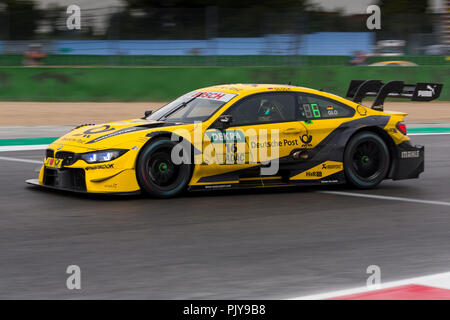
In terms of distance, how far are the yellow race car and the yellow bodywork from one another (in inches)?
0.5

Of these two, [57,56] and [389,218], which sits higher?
[57,56]

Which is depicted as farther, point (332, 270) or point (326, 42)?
point (326, 42)

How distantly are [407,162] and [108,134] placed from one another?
13.2 ft

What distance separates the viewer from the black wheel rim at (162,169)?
9.26m

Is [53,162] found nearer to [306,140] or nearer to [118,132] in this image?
[118,132]

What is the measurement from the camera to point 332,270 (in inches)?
245

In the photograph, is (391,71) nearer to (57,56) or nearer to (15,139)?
(57,56)

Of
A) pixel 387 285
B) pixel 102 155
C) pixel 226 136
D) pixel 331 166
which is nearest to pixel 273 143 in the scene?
pixel 226 136

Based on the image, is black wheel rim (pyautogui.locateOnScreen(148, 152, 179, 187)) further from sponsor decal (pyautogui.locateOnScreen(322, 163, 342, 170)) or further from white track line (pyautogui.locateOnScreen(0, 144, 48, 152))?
white track line (pyautogui.locateOnScreen(0, 144, 48, 152))

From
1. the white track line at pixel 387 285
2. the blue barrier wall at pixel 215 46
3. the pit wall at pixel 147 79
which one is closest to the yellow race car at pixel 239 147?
the white track line at pixel 387 285

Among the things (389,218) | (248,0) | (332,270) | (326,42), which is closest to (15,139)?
(389,218)
